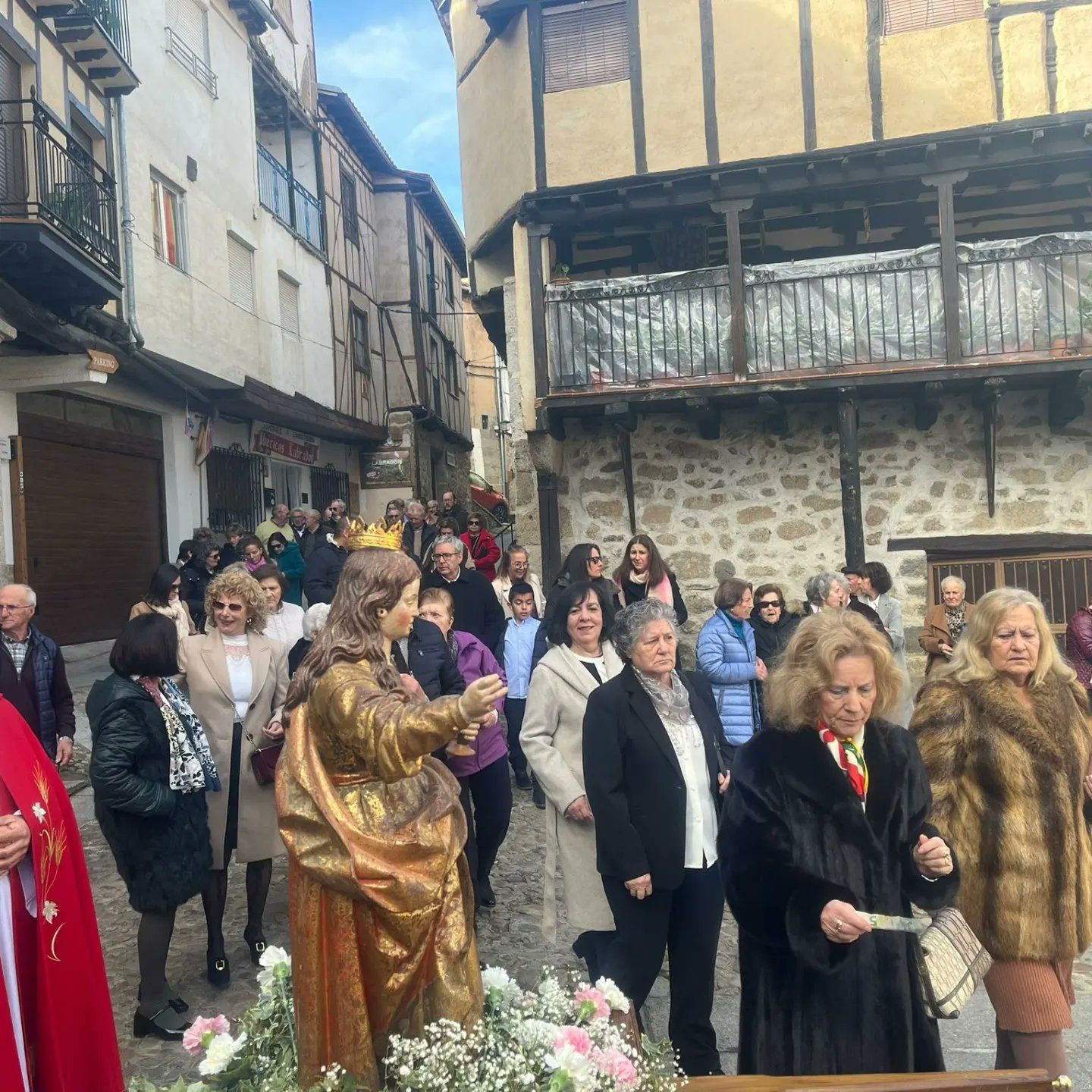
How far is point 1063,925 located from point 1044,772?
425mm

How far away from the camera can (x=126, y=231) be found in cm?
1177

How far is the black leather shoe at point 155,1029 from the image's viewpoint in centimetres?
359

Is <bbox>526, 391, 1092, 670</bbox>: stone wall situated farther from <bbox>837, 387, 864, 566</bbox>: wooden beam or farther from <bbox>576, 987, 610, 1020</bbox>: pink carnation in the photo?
<bbox>576, 987, 610, 1020</bbox>: pink carnation

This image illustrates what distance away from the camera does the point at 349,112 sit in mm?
19859

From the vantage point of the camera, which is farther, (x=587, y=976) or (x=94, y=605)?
(x=94, y=605)

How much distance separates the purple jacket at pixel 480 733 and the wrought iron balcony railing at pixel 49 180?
→ 641 cm

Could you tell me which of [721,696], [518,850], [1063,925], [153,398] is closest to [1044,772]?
[1063,925]

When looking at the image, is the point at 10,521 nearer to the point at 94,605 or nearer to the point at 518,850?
the point at 94,605

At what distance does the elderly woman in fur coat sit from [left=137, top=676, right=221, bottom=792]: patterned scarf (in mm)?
2728

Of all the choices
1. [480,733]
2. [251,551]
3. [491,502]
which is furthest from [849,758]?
[491,502]

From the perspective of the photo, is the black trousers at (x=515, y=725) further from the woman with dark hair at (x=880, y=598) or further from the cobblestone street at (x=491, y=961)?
the woman with dark hair at (x=880, y=598)

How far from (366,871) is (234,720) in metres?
2.45

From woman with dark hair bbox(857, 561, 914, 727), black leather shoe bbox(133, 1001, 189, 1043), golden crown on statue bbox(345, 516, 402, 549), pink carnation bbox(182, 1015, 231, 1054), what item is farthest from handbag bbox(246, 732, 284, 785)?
woman with dark hair bbox(857, 561, 914, 727)

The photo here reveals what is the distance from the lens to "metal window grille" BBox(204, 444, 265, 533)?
48.9 ft
